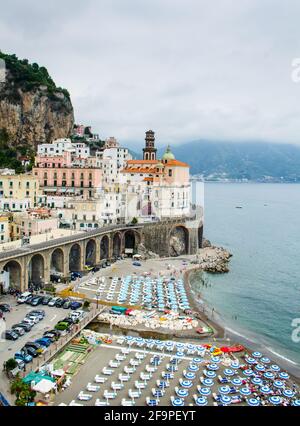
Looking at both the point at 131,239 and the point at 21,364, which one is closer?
the point at 21,364

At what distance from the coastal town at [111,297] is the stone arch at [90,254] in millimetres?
162

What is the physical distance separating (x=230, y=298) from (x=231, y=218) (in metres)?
99.7

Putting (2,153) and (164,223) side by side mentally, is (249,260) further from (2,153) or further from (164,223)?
(2,153)

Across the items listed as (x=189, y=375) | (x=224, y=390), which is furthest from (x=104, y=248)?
(x=224, y=390)

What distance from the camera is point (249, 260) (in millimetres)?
82188

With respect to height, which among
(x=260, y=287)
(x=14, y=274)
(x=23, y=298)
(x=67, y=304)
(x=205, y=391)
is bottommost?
(x=205, y=391)

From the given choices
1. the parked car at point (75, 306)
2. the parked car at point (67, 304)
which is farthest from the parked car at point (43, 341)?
the parked car at point (75, 306)

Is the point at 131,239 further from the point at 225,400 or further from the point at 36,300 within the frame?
the point at 225,400

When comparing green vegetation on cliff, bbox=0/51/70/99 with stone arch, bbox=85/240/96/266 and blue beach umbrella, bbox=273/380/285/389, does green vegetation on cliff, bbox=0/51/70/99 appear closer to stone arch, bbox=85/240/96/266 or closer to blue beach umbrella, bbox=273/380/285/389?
stone arch, bbox=85/240/96/266

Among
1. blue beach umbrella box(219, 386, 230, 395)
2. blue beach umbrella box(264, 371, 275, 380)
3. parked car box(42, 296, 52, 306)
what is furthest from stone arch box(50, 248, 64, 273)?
blue beach umbrella box(264, 371, 275, 380)

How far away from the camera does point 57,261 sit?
186 ft

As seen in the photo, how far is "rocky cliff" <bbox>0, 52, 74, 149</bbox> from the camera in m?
96.7

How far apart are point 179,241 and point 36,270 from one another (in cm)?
3516
